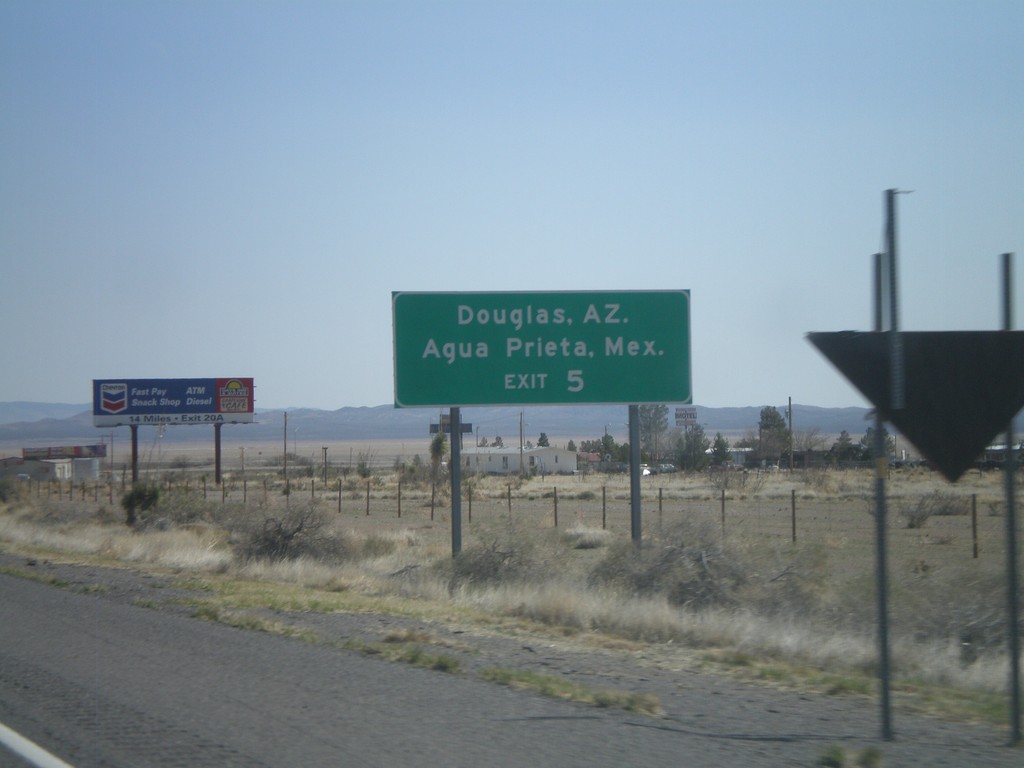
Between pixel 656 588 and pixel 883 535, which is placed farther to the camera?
pixel 656 588

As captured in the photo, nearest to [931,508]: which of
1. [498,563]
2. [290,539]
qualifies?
[290,539]

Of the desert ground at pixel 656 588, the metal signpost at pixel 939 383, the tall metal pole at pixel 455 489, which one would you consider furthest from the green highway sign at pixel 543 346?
the metal signpost at pixel 939 383

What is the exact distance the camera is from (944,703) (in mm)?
8758

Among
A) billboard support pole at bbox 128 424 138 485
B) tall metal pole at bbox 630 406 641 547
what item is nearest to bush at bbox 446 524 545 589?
tall metal pole at bbox 630 406 641 547

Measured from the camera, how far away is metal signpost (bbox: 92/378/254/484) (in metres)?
53.2

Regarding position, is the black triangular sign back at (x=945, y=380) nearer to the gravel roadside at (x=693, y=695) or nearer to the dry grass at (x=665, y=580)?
the gravel roadside at (x=693, y=695)

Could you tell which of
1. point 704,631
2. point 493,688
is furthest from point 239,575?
point 493,688

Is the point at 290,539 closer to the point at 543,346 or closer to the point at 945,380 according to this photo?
the point at 543,346

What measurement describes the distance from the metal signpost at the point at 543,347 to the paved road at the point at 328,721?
864 centimetres

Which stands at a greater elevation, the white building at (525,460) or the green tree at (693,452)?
the green tree at (693,452)

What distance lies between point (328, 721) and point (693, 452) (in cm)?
9204

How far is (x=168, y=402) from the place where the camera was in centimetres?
5409

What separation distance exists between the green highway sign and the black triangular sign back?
11740 mm

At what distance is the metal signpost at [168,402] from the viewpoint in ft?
175
